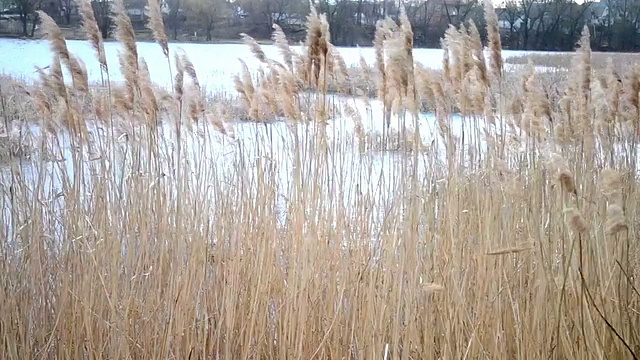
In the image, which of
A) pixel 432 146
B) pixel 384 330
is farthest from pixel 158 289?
pixel 432 146

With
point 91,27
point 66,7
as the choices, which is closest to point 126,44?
point 91,27

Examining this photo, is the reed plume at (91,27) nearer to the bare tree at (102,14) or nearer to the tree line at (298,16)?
the tree line at (298,16)

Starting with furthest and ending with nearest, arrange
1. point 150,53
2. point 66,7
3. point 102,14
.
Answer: point 102,14, point 150,53, point 66,7

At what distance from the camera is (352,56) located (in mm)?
2434

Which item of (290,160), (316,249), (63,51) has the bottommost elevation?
(316,249)

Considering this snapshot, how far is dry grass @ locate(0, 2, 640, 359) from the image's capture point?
1.37m

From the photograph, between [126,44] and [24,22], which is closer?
[126,44]

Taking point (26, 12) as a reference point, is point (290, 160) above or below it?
below

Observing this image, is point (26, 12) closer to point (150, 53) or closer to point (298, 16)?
point (150, 53)

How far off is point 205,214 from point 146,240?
0.69ft

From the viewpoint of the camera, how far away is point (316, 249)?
156 centimetres

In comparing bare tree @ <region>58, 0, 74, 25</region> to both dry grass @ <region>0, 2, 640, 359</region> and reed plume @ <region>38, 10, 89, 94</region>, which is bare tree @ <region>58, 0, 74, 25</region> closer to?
dry grass @ <region>0, 2, 640, 359</region>

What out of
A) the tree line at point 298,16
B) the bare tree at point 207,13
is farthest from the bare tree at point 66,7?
the bare tree at point 207,13

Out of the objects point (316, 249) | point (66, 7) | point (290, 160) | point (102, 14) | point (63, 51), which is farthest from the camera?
point (102, 14)
